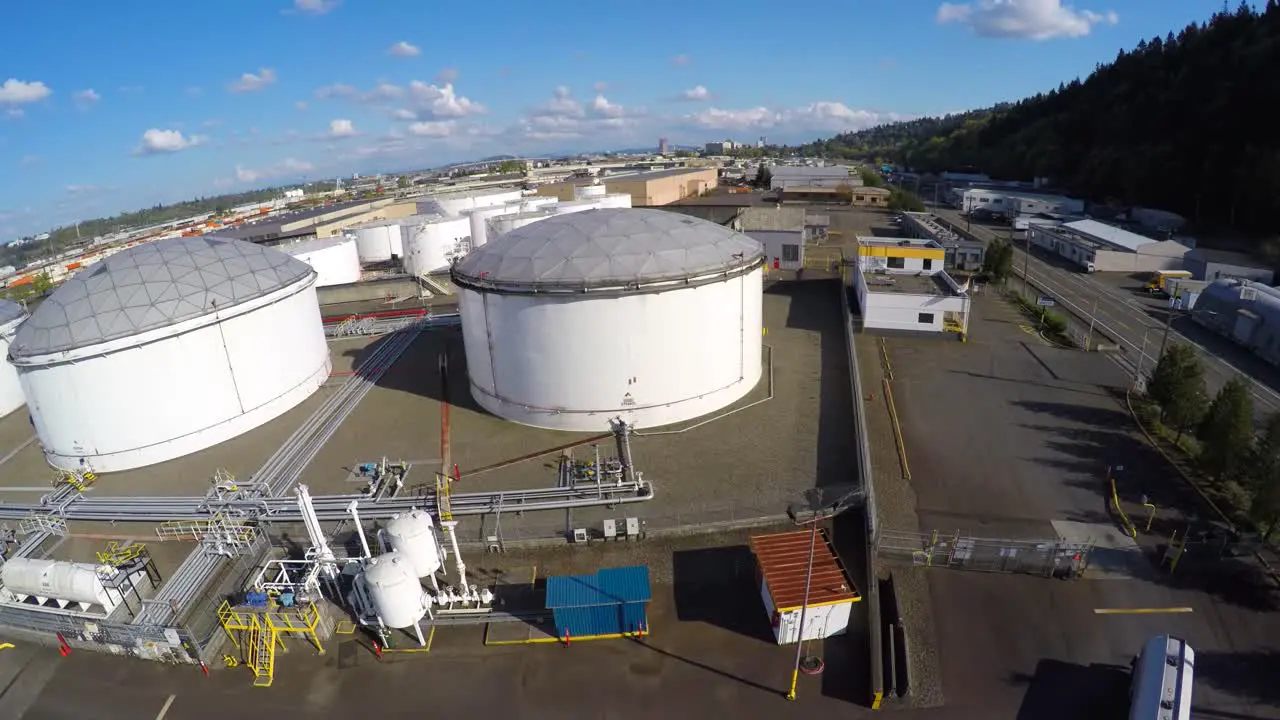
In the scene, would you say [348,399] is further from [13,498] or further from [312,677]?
[312,677]

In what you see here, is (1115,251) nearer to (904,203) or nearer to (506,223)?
(904,203)

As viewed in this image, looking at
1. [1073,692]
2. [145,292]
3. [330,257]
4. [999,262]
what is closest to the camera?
[1073,692]

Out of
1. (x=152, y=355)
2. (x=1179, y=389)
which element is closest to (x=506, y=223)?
(x=152, y=355)

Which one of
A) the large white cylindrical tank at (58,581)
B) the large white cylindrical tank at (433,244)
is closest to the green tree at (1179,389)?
the large white cylindrical tank at (58,581)

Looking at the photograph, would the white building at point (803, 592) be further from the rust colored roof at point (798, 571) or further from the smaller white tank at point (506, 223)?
the smaller white tank at point (506, 223)

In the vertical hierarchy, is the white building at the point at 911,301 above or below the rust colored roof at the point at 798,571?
above

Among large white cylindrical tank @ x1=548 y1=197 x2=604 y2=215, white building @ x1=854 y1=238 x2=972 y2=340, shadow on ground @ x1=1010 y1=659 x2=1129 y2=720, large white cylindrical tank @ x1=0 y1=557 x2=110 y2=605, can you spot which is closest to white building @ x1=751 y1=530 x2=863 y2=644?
shadow on ground @ x1=1010 y1=659 x2=1129 y2=720

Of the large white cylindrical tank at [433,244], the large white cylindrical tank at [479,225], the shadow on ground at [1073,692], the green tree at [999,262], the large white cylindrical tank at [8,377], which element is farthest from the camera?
the large white cylindrical tank at [433,244]
